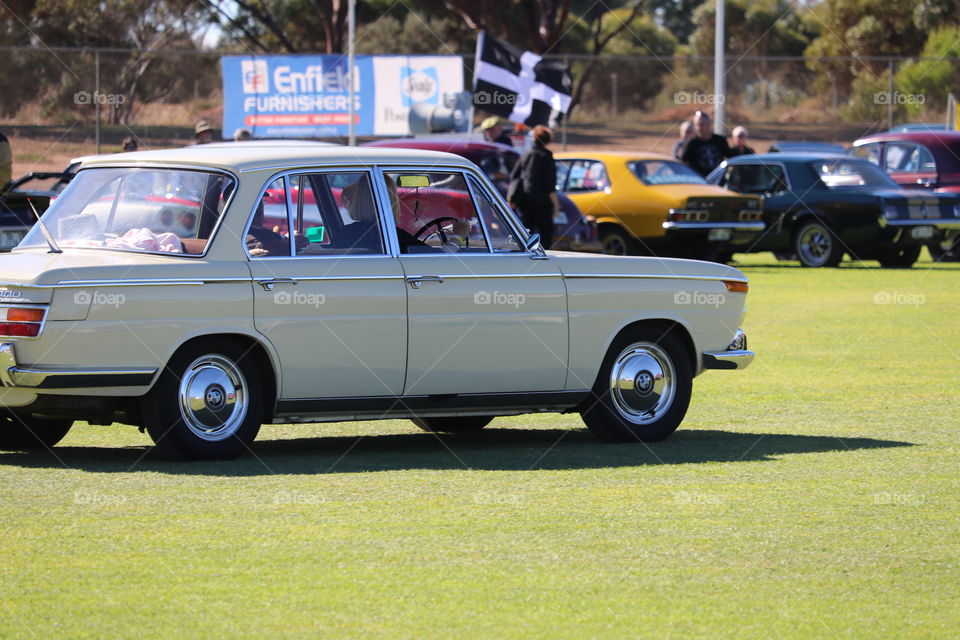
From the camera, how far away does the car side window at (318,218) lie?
26.1 feet

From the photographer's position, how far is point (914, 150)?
24359 mm

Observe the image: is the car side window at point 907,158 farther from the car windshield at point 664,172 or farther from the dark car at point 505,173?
the dark car at point 505,173

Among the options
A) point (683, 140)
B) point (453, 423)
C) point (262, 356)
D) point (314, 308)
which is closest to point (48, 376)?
point (262, 356)

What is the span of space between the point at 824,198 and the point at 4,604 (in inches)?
728

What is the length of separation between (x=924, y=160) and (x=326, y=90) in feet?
45.2

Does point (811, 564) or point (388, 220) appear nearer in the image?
point (811, 564)

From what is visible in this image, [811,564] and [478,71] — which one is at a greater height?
[478,71]

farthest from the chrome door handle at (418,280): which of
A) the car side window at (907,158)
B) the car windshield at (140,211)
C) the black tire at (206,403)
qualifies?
the car side window at (907,158)

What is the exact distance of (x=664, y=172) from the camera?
2173 centimetres

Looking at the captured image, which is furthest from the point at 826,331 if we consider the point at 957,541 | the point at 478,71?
the point at 478,71

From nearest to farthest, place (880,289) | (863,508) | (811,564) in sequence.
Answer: (811,564), (863,508), (880,289)

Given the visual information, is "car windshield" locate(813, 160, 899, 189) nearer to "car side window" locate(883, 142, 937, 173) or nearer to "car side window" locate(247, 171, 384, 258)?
"car side window" locate(883, 142, 937, 173)

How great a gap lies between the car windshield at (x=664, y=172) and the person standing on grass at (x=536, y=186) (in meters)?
3.68

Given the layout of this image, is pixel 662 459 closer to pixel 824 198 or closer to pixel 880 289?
pixel 880 289
